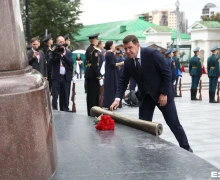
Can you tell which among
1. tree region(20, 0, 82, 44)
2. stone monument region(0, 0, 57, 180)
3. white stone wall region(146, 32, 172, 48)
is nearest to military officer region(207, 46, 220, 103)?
stone monument region(0, 0, 57, 180)

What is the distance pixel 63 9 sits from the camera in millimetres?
37656

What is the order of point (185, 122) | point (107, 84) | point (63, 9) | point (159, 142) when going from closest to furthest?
point (159, 142) → point (185, 122) → point (107, 84) → point (63, 9)

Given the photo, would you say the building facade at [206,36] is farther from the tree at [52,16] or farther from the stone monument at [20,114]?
the stone monument at [20,114]

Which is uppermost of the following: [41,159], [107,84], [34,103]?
[34,103]

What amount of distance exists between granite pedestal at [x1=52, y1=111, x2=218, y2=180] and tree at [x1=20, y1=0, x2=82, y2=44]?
33849 millimetres

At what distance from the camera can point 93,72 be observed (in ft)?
29.2

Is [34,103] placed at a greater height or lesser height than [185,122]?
greater

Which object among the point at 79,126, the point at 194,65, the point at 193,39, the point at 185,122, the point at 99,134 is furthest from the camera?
the point at 193,39

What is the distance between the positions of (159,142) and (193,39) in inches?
1166

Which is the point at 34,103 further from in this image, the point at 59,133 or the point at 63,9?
the point at 63,9

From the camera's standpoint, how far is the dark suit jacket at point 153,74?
509 cm

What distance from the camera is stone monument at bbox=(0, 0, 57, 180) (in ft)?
8.91

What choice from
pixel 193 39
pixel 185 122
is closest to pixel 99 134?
pixel 185 122

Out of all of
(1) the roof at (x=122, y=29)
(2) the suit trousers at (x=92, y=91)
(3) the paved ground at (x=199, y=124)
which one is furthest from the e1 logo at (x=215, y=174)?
(1) the roof at (x=122, y=29)
